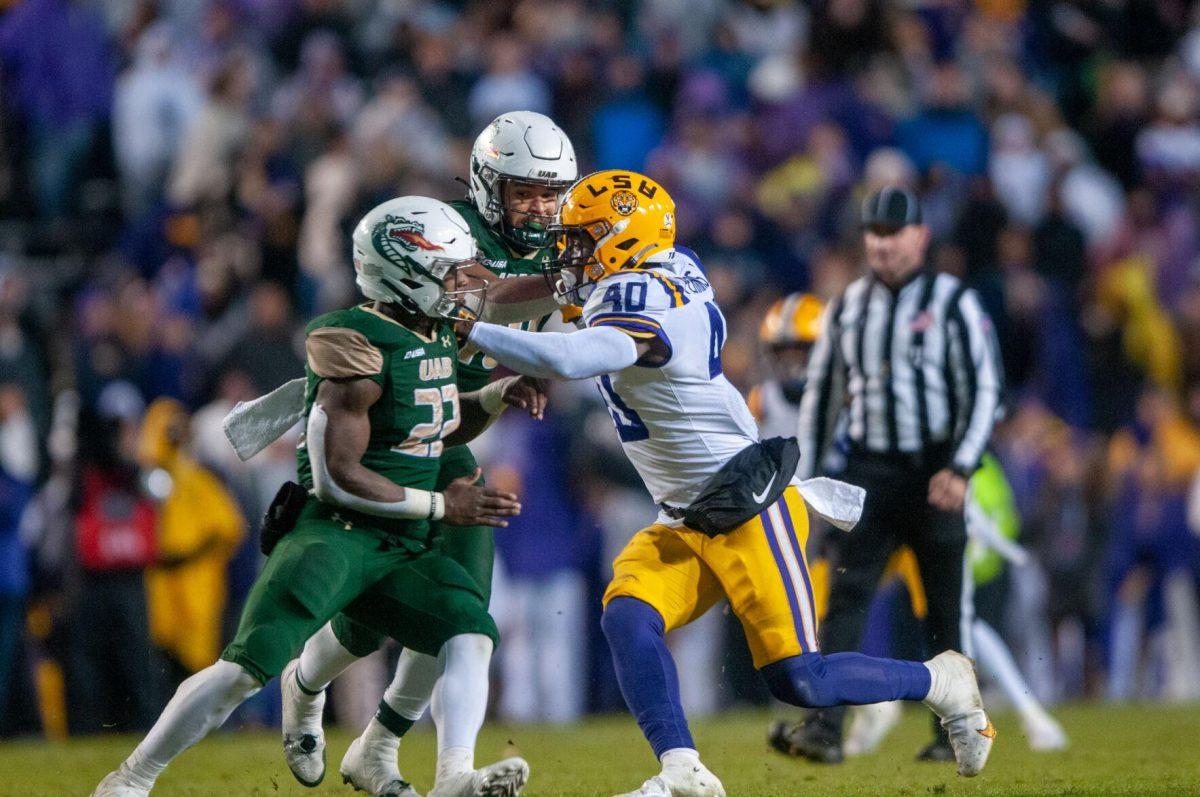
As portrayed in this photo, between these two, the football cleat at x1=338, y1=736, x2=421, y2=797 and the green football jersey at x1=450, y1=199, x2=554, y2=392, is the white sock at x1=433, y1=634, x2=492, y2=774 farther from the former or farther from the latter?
the green football jersey at x1=450, y1=199, x2=554, y2=392

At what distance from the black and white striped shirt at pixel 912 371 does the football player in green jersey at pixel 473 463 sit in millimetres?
1614

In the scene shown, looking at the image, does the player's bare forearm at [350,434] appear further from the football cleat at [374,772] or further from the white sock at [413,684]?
the football cleat at [374,772]

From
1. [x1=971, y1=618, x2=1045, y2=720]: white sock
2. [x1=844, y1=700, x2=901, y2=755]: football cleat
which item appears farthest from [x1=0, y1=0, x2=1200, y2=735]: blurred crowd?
[x1=844, y1=700, x2=901, y2=755]: football cleat

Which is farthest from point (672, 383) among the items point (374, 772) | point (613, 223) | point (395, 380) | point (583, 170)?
point (583, 170)

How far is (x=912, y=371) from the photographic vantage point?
7078 mm

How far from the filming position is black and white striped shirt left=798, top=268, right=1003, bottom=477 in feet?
23.1

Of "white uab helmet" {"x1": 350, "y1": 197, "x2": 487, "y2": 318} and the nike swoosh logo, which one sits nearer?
"white uab helmet" {"x1": 350, "y1": 197, "x2": 487, "y2": 318}

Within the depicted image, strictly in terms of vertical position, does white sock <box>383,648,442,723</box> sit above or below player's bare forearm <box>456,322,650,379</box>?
below

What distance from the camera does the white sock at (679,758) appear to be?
510 centimetres

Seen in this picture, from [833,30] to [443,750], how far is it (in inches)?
368

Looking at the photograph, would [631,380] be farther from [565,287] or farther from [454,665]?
[454,665]

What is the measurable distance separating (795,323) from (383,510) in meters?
3.26

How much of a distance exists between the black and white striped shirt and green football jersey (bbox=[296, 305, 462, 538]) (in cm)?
216

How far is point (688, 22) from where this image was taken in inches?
559
